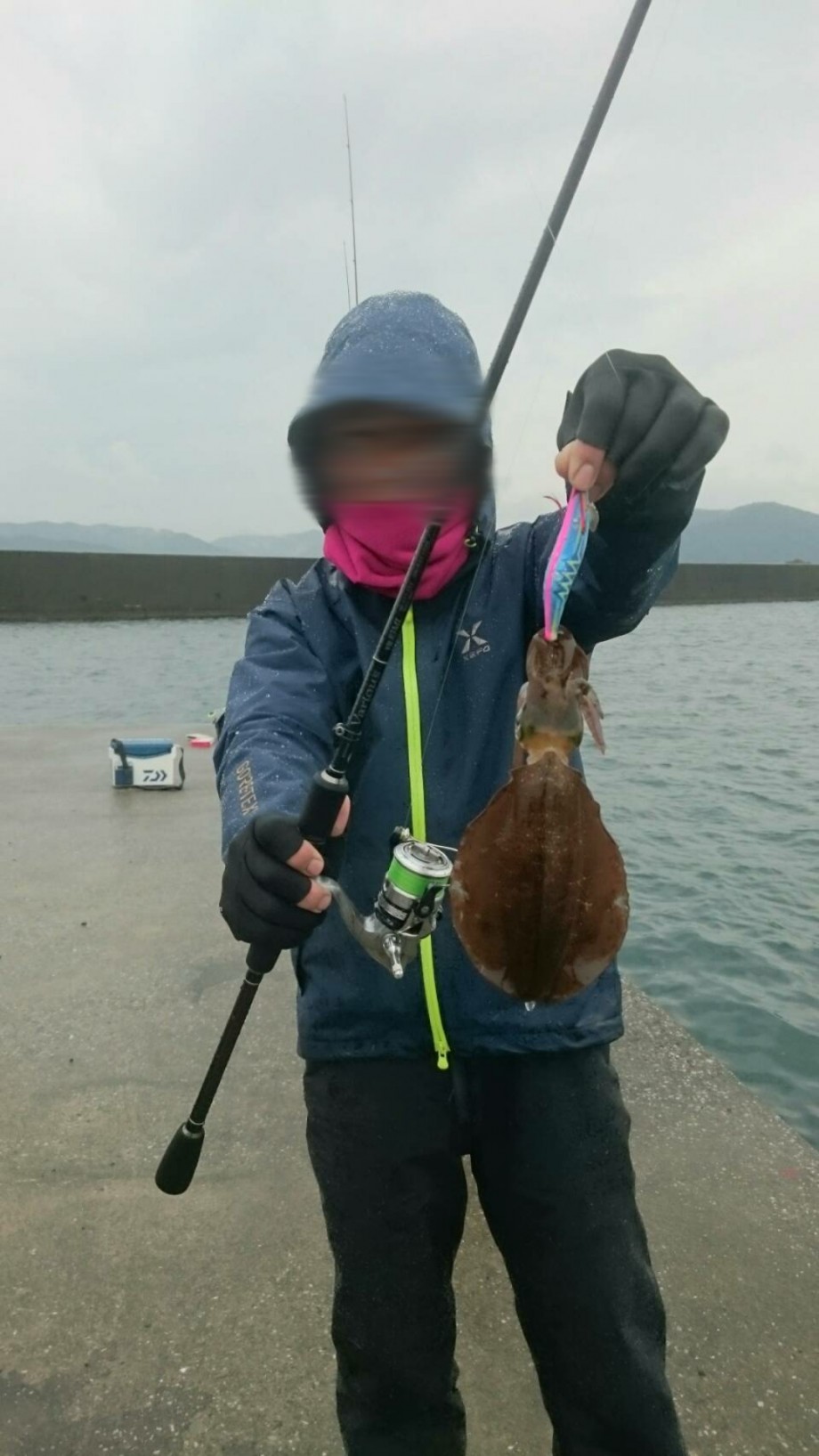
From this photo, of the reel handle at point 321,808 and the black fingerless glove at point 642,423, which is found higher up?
the black fingerless glove at point 642,423

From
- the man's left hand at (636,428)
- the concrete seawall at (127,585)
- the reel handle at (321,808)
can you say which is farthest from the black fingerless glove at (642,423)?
the concrete seawall at (127,585)

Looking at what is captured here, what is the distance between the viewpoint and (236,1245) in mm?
3311

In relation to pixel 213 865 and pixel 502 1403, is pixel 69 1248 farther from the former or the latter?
pixel 213 865

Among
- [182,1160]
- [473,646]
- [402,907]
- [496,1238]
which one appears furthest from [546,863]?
[182,1160]

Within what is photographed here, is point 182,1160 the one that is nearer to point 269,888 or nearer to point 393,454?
point 269,888

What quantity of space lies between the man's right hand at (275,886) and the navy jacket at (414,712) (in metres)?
0.19

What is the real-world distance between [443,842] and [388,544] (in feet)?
2.42

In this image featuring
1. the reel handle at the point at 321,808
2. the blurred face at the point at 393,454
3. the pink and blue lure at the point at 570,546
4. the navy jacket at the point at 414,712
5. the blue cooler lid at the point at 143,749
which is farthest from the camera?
the blue cooler lid at the point at 143,749

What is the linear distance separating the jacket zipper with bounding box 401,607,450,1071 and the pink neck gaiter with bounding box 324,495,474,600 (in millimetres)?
112

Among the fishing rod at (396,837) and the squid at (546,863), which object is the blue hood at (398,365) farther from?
the squid at (546,863)

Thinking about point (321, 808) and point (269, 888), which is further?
point (321, 808)

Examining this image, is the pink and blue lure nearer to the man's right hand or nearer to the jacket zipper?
the jacket zipper

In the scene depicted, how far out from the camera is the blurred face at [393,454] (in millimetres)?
2084

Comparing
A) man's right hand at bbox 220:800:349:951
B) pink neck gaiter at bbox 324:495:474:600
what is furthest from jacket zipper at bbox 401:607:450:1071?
man's right hand at bbox 220:800:349:951
